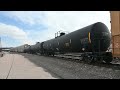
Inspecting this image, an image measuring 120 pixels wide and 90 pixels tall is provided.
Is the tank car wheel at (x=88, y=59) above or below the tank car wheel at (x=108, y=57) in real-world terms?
below

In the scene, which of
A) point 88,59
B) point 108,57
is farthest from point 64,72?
point 88,59

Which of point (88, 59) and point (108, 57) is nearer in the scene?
point (108, 57)

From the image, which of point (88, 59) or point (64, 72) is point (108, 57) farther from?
point (64, 72)

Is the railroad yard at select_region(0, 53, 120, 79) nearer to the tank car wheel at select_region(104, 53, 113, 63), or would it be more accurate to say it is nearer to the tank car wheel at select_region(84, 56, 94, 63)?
the tank car wheel at select_region(84, 56, 94, 63)

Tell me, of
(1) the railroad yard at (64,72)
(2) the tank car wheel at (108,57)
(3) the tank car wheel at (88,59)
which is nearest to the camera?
(1) the railroad yard at (64,72)

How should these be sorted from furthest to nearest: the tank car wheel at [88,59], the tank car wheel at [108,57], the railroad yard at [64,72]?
the tank car wheel at [88,59], the tank car wheel at [108,57], the railroad yard at [64,72]

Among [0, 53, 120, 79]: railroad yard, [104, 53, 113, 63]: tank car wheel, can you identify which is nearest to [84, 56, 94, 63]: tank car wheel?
[0, 53, 120, 79]: railroad yard

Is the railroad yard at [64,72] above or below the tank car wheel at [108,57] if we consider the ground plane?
below

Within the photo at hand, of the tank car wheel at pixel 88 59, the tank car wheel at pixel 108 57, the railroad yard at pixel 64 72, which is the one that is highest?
the tank car wheel at pixel 108 57

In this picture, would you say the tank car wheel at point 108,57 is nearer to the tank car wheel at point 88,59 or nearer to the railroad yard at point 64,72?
the railroad yard at point 64,72

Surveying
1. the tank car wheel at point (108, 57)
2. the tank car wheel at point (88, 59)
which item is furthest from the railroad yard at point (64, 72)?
the tank car wheel at point (108, 57)

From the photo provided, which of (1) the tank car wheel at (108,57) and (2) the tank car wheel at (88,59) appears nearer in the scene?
(1) the tank car wheel at (108,57)
